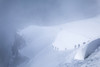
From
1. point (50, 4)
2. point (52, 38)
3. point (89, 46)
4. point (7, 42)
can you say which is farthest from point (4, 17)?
point (89, 46)

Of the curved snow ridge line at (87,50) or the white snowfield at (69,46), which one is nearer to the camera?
the curved snow ridge line at (87,50)

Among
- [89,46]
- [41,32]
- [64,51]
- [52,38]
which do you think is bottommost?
[89,46]

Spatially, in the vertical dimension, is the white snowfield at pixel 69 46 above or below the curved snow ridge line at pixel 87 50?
above

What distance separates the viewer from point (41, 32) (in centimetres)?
787

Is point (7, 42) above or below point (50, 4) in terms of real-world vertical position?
below

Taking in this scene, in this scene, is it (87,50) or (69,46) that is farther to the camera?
(69,46)

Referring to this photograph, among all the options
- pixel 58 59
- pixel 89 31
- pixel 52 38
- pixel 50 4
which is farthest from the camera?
pixel 50 4

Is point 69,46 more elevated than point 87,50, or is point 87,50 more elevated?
point 69,46

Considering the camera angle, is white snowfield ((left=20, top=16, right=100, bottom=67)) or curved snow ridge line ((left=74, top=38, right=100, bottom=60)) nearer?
curved snow ridge line ((left=74, top=38, right=100, bottom=60))

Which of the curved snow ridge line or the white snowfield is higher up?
the white snowfield

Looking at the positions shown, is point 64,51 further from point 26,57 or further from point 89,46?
point 26,57

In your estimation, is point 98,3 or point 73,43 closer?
point 73,43

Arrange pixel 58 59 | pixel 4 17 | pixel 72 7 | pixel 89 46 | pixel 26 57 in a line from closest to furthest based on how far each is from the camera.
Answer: pixel 89 46
pixel 58 59
pixel 26 57
pixel 72 7
pixel 4 17

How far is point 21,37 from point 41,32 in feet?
5.32
